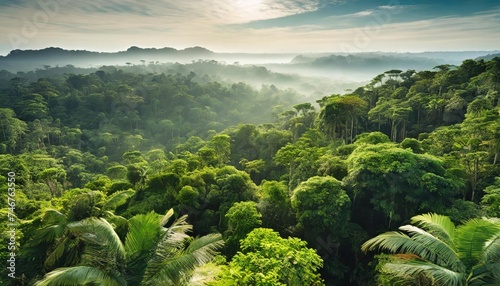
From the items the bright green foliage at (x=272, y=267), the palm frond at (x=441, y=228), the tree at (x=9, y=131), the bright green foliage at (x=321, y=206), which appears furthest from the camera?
the tree at (x=9, y=131)

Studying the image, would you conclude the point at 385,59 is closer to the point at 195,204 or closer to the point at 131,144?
the point at 131,144

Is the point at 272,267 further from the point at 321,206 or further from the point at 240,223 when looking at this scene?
the point at 321,206

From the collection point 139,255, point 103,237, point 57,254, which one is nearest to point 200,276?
point 139,255

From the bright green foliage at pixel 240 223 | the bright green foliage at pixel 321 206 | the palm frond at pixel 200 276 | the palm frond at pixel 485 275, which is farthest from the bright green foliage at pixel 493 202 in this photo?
the palm frond at pixel 200 276

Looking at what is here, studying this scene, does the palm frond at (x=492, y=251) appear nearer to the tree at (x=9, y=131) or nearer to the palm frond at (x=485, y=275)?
the palm frond at (x=485, y=275)

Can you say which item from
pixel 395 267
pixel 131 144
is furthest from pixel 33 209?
pixel 131 144

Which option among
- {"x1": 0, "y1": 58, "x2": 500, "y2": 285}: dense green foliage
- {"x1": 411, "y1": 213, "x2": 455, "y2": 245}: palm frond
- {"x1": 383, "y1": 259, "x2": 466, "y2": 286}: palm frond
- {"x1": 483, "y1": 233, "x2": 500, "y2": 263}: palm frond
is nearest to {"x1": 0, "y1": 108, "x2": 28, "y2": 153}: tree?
{"x1": 0, "y1": 58, "x2": 500, "y2": 285}: dense green foliage
